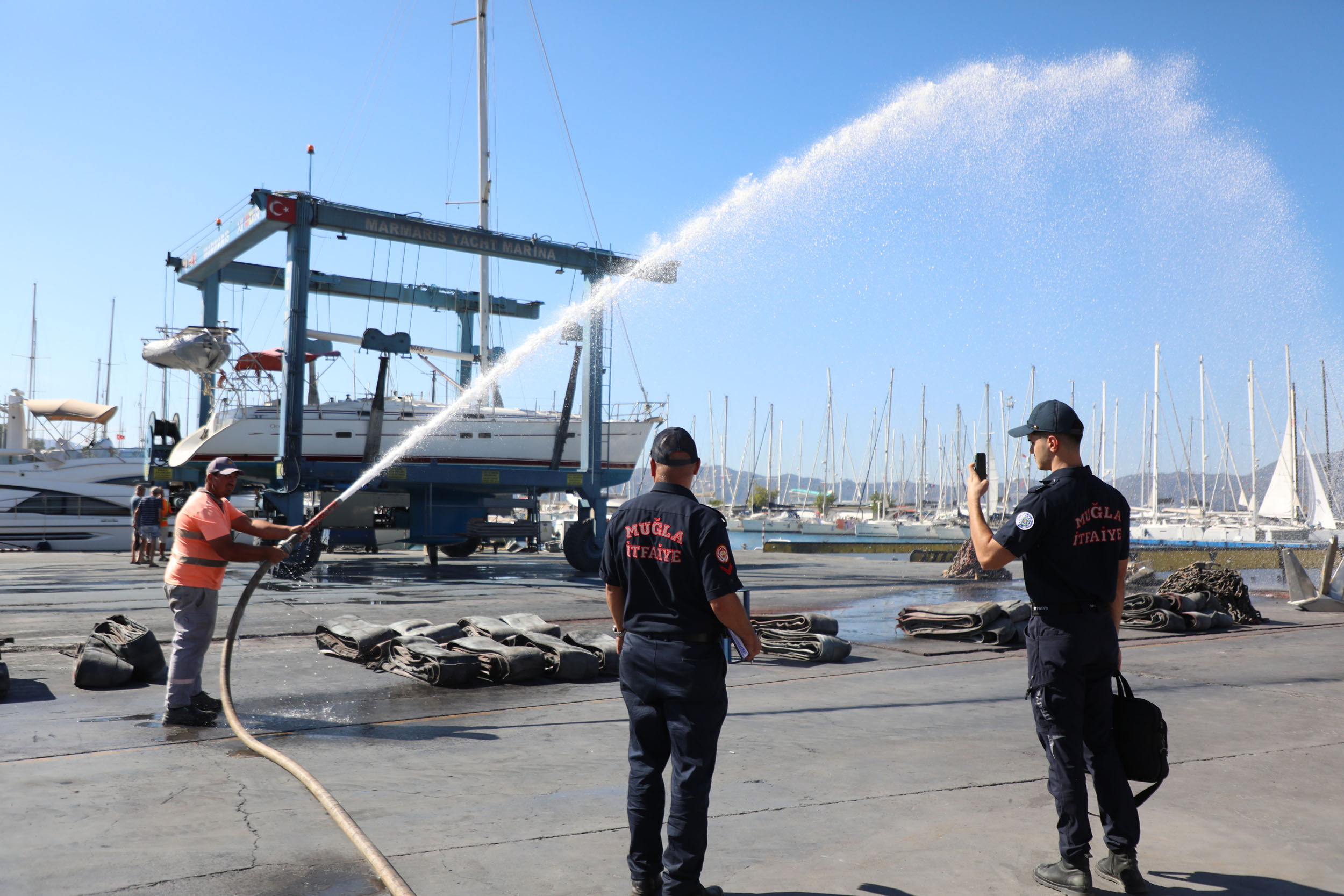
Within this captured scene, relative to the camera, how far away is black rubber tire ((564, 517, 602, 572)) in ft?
67.7

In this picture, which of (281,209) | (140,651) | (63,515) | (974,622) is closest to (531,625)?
(140,651)

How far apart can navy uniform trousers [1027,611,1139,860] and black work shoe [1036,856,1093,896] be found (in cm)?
6

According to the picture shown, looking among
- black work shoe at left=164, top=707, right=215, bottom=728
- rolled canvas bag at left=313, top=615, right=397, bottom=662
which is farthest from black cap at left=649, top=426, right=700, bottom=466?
rolled canvas bag at left=313, top=615, right=397, bottom=662

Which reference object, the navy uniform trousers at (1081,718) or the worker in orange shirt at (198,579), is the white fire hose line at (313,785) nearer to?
the worker in orange shirt at (198,579)

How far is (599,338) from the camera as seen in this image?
19.9 metres

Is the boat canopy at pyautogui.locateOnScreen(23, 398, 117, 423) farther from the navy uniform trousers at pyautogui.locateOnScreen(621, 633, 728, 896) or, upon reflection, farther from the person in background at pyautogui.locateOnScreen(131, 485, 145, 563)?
the navy uniform trousers at pyautogui.locateOnScreen(621, 633, 728, 896)

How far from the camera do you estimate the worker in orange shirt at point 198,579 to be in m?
6.10

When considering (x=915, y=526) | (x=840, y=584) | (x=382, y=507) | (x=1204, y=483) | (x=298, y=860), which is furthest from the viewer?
(x=915, y=526)

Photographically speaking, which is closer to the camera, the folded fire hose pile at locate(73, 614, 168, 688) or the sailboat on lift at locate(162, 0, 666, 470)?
the folded fire hose pile at locate(73, 614, 168, 688)

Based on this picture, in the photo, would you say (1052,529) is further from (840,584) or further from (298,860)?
(840,584)

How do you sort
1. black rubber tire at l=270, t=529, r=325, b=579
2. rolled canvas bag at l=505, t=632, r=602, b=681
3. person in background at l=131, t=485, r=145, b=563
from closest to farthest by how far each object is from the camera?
rolled canvas bag at l=505, t=632, r=602, b=681
black rubber tire at l=270, t=529, r=325, b=579
person in background at l=131, t=485, r=145, b=563

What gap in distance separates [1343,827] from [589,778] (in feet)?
11.8

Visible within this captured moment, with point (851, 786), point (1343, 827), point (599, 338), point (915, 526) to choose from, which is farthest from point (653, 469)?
point (915, 526)

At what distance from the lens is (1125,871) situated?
3477 millimetres
